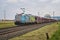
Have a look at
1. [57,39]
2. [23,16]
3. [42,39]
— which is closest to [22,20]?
[23,16]

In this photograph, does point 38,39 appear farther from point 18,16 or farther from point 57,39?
point 18,16

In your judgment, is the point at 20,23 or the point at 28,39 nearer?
the point at 28,39

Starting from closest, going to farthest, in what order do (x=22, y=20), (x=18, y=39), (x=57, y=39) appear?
(x=57, y=39), (x=18, y=39), (x=22, y=20)

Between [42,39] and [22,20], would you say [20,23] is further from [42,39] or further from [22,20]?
[42,39]

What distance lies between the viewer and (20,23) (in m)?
46.8

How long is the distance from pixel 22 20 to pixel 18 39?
30.4 m

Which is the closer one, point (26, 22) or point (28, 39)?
point (28, 39)

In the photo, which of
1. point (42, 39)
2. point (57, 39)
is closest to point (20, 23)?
point (42, 39)

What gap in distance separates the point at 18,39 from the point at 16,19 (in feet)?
101

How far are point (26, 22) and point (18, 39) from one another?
3161 cm

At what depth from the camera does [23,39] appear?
52.0 feet

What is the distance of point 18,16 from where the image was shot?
46219 mm

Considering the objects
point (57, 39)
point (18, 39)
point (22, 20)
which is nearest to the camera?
point (57, 39)

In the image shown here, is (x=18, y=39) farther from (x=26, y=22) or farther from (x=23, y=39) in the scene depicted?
(x=26, y=22)
